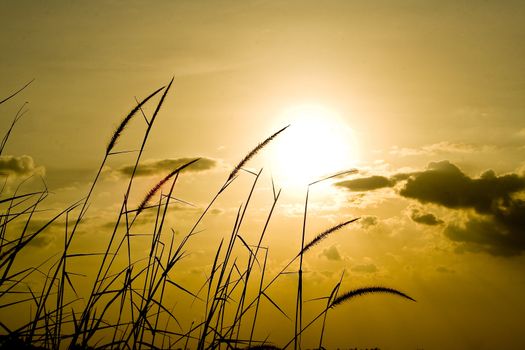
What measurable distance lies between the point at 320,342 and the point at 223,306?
107 cm

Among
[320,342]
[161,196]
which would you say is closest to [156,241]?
[161,196]

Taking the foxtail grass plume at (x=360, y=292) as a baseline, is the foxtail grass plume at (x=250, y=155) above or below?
above

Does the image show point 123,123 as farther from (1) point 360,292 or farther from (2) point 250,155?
(1) point 360,292

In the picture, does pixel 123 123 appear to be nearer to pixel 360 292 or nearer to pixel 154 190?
pixel 154 190

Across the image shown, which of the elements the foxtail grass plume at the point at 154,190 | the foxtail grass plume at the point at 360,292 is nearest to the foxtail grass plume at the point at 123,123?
the foxtail grass plume at the point at 154,190

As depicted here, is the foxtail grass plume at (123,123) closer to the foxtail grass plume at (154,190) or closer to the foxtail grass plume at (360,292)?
the foxtail grass plume at (154,190)

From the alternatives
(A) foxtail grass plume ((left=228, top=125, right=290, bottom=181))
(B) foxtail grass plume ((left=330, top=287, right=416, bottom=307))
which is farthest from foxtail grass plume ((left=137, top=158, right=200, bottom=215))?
(B) foxtail grass plume ((left=330, top=287, right=416, bottom=307))

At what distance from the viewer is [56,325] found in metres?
4.44

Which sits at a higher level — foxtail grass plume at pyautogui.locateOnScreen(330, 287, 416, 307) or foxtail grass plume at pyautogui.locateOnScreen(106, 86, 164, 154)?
foxtail grass plume at pyautogui.locateOnScreen(106, 86, 164, 154)

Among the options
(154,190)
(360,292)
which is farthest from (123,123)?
(360,292)

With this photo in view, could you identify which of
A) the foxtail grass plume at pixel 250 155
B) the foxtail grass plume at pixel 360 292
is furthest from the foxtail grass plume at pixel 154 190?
the foxtail grass plume at pixel 360 292

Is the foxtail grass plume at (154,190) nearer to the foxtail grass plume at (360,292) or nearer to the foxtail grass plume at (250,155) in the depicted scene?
the foxtail grass plume at (250,155)

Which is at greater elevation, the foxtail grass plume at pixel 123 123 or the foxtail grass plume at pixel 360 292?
the foxtail grass plume at pixel 123 123

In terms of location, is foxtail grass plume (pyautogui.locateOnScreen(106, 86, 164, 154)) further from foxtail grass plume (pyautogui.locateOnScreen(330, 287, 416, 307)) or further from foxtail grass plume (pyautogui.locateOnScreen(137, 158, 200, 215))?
foxtail grass plume (pyautogui.locateOnScreen(330, 287, 416, 307))
